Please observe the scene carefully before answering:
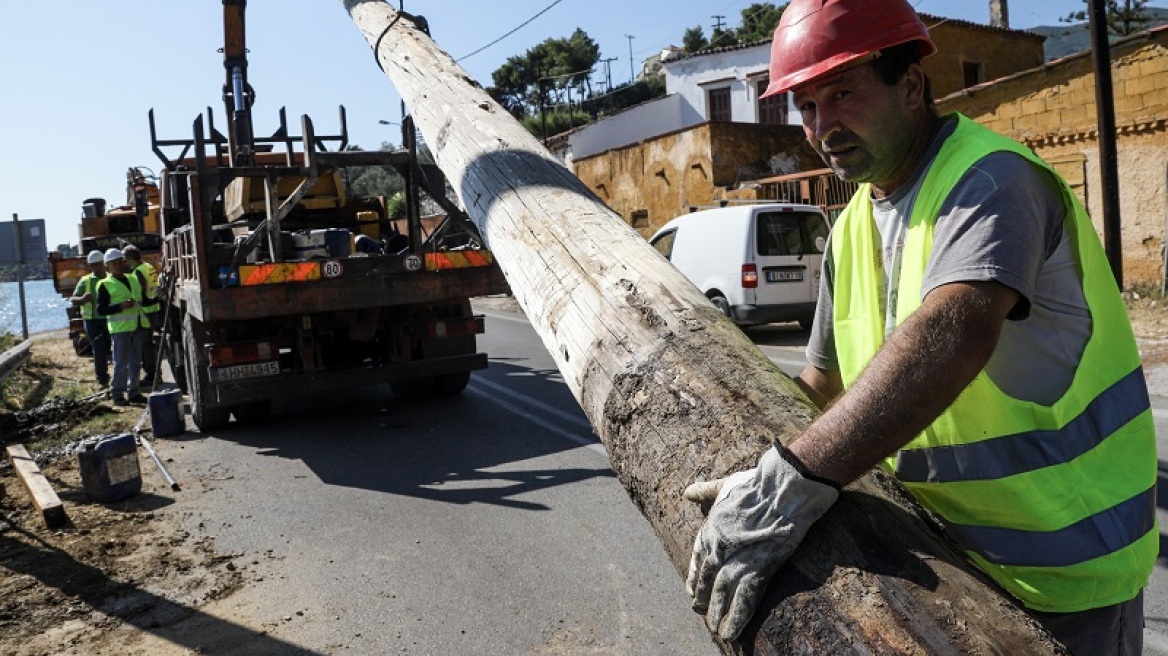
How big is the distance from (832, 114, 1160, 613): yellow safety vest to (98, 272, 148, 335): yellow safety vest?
11007 millimetres

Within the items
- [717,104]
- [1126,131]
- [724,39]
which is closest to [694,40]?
[724,39]

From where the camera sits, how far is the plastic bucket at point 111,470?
245 inches

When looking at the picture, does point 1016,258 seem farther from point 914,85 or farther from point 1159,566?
point 1159,566

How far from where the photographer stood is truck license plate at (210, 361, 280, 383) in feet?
25.5

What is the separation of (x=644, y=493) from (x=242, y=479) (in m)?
5.58

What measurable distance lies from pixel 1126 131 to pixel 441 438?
1175 centimetres

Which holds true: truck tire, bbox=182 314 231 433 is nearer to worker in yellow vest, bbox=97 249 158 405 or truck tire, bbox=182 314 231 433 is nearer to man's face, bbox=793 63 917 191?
worker in yellow vest, bbox=97 249 158 405

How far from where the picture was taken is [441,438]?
301 inches

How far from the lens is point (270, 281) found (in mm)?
7617

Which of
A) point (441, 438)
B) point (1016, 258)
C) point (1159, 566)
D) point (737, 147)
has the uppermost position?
point (737, 147)

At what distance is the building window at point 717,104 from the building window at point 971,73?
10632 millimetres

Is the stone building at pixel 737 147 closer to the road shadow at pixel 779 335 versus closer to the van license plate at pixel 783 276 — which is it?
the road shadow at pixel 779 335

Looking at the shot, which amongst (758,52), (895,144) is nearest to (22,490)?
(895,144)

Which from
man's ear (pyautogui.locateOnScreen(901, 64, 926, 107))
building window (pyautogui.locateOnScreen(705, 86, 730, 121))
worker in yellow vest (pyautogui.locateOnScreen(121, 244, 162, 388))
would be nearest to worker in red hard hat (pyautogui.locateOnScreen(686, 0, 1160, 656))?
man's ear (pyautogui.locateOnScreen(901, 64, 926, 107))
